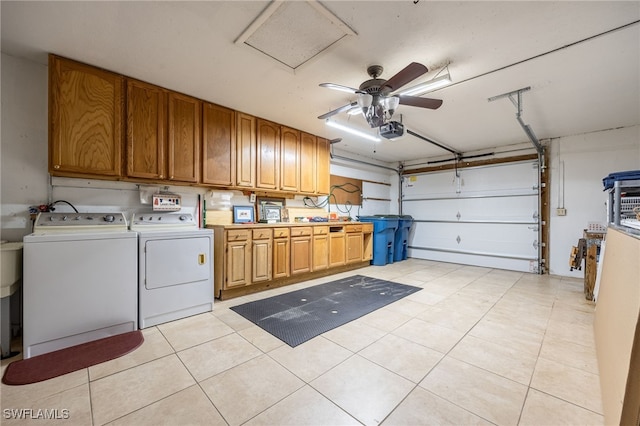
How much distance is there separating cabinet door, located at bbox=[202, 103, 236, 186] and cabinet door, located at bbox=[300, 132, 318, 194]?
129 centimetres

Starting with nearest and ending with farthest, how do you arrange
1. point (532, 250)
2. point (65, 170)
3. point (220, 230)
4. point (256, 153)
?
point (65, 170) → point (220, 230) → point (256, 153) → point (532, 250)

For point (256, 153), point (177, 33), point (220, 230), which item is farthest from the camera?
point (256, 153)

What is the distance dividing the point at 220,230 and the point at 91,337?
157 cm

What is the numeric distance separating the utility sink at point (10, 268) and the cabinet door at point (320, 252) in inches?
130

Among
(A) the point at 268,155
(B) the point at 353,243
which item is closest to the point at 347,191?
(B) the point at 353,243

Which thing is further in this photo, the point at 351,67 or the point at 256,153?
the point at 256,153

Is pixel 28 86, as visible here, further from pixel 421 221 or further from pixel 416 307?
pixel 421 221

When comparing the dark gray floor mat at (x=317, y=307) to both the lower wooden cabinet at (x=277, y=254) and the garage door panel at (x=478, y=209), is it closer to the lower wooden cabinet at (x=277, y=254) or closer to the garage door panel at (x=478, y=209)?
the lower wooden cabinet at (x=277, y=254)

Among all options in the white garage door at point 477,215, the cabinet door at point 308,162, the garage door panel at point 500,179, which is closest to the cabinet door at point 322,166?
the cabinet door at point 308,162

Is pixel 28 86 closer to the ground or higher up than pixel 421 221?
higher up

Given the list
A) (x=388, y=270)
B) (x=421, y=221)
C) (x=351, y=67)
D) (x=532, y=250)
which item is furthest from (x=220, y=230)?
(x=532, y=250)

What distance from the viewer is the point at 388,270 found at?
201 inches

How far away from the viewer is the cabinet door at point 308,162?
451 centimetres

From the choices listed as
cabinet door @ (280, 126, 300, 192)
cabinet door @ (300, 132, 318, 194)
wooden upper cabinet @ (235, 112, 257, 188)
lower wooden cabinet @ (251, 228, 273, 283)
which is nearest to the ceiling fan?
wooden upper cabinet @ (235, 112, 257, 188)
